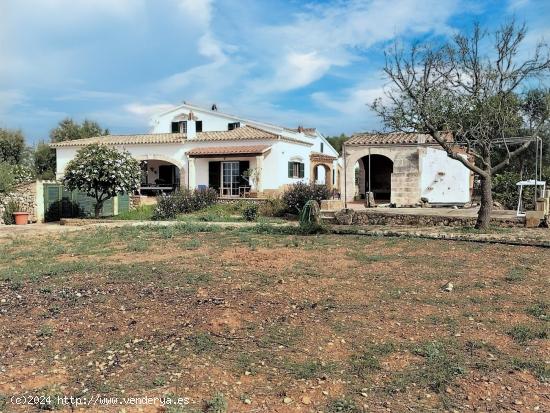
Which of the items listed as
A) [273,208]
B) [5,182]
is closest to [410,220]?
[273,208]

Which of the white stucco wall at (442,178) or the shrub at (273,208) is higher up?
the white stucco wall at (442,178)

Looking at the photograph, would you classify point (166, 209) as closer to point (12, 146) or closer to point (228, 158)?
point (228, 158)

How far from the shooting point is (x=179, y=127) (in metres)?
35.8

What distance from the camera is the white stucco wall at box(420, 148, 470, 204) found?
77.3ft

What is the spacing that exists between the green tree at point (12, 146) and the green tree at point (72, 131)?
242 inches

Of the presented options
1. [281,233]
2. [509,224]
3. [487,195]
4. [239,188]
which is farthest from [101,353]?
[239,188]

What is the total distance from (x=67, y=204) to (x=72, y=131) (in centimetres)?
2590

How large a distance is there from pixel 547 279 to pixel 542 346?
2.96 metres

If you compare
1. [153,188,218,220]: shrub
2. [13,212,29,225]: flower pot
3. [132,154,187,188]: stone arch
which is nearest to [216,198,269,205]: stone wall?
[153,188,218,220]: shrub

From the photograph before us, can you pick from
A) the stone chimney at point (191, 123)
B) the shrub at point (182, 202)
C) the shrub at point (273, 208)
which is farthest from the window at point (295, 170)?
the shrub at point (273, 208)

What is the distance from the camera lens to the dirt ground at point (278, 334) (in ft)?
11.9

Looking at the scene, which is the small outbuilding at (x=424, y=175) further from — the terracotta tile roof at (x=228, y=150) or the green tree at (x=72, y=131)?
the green tree at (x=72, y=131)

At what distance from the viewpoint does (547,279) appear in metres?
7.03

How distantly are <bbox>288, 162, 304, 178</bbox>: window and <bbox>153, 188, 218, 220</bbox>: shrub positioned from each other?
7.96 meters
